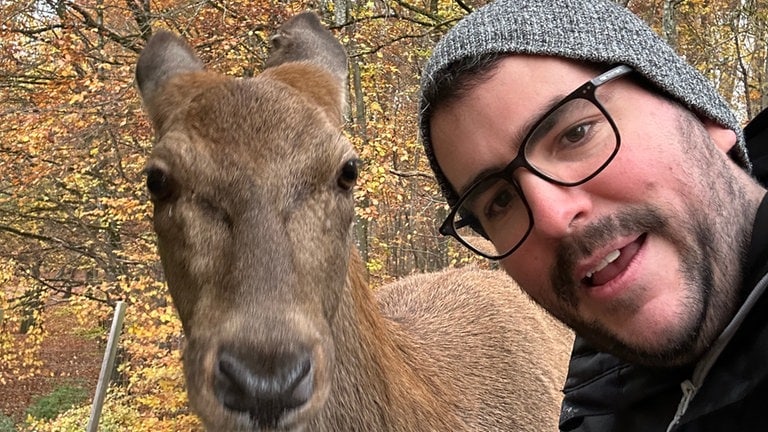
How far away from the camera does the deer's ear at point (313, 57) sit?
3.42 metres

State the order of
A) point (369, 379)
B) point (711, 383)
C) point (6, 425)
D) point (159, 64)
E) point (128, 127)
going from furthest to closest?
point (6, 425) < point (128, 127) < point (159, 64) < point (369, 379) < point (711, 383)

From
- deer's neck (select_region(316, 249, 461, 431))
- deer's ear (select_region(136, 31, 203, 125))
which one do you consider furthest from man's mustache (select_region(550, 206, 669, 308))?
deer's ear (select_region(136, 31, 203, 125))

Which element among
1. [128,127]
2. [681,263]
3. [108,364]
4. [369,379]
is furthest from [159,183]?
[128,127]

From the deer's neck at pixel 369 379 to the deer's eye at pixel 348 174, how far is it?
561 millimetres

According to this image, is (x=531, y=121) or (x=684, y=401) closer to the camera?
(x=684, y=401)

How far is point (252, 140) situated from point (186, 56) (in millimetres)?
1398

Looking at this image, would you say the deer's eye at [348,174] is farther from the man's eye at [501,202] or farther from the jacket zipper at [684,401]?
the jacket zipper at [684,401]

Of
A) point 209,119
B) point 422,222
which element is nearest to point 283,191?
point 209,119

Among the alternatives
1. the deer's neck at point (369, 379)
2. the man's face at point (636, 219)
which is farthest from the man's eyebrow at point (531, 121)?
the deer's neck at point (369, 379)

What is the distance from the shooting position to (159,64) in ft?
11.9

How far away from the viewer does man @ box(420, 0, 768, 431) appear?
1960 millimetres

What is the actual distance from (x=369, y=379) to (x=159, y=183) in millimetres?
1329

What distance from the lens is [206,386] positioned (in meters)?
2.24

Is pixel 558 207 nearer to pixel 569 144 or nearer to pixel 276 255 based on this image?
pixel 569 144
